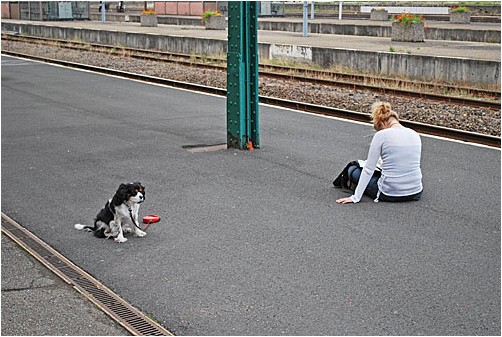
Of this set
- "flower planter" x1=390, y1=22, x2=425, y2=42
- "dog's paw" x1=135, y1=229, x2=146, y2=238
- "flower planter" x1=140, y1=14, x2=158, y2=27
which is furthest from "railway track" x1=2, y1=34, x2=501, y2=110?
"flower planter" x1=140, y1=14, x2=158, y2=27

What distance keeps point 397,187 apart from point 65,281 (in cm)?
373

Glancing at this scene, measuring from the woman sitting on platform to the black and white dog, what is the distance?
7.59 feet

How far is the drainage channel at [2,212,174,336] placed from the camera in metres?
5.47

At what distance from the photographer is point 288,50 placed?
85.2 ft

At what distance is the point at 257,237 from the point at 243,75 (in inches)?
190

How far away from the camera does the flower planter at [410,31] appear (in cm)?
2994

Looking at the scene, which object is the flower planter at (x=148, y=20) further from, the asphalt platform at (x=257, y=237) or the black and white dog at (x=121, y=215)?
the black and white dog at (x=121, y=215)

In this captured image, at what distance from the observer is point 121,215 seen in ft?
24.1

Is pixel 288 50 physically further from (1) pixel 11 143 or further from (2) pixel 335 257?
(2) pixel 335 257

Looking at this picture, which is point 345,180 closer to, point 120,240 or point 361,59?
point 120,240

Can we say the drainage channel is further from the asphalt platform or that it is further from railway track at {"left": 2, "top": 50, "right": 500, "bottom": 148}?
railway track at {"left": 2, "top": 50, "right": 500, "bottom": 148}

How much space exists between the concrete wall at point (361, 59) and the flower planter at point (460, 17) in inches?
693

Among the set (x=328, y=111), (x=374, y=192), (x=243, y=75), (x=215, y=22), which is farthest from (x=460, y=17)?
(x=374, y=192)

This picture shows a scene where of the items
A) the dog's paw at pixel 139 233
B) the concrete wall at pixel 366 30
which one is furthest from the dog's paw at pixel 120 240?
the concrete wall at pixel 366 30
